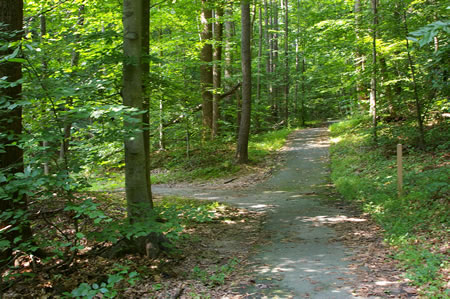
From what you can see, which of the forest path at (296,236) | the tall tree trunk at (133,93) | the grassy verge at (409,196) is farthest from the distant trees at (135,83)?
the forest path at (296,236)

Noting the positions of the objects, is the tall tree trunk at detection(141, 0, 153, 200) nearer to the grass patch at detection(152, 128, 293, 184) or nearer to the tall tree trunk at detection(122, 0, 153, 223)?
the tall tree trunk at detection(122, 0, 153, 223)

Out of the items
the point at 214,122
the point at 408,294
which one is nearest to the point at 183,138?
the point at 214,122

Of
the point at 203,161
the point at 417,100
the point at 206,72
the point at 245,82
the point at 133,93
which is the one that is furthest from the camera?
the point at 206,72

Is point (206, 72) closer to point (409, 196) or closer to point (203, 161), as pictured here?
point (203, 161)

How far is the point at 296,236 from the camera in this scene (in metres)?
6.89

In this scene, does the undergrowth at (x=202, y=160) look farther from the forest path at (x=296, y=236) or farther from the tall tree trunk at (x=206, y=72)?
the forest path at (x=296, y=236)

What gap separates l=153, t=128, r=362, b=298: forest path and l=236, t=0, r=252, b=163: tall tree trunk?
190 cm

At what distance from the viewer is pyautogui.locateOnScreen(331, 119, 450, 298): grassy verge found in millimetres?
4594

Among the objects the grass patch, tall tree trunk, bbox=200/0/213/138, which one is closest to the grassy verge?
the grass patch

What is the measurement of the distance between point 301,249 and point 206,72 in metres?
13.0

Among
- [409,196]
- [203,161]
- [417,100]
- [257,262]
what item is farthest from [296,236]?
[203,161]

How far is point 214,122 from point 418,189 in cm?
1173

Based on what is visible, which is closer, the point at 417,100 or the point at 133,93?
the point at 133,93

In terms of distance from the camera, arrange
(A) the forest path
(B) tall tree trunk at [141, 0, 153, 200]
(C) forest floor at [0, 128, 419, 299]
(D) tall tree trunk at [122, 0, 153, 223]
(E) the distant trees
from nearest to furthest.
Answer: (E) the distant trees
(C) forest floor at [0, 128, 419, 299]
(A) the forest path
(D) tall tree trunk at [122, 0, 153, 223]
(B) tall tree trunk at [141, 0, 153, 200]
